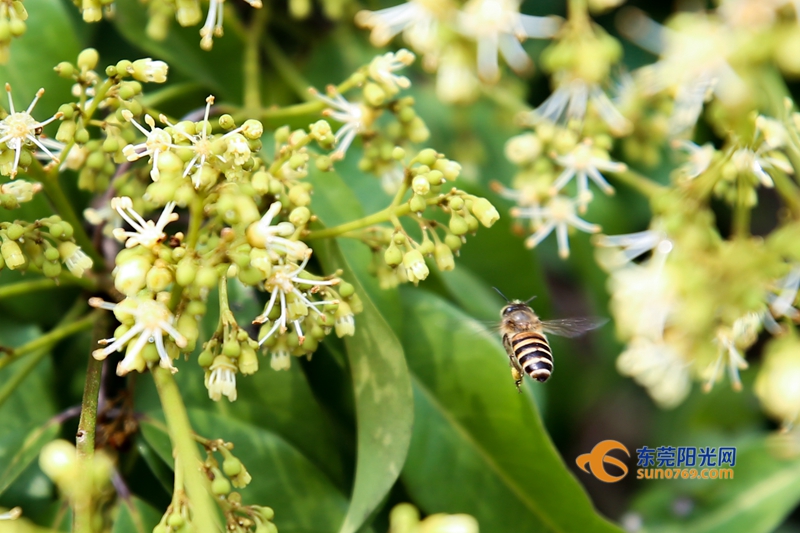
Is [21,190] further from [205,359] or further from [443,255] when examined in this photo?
[443,255]

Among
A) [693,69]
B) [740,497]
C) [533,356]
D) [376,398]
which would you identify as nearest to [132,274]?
[376,398]

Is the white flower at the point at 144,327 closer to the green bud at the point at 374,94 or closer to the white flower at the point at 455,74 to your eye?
the green bud at the point at 374,94

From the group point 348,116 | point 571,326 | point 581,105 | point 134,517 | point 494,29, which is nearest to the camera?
point 134,517

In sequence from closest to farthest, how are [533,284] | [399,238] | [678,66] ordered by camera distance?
[399,238]
[678,66]
[533,284]

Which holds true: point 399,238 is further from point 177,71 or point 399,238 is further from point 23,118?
point 177,71

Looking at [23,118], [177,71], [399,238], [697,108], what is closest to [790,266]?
[697,108]
